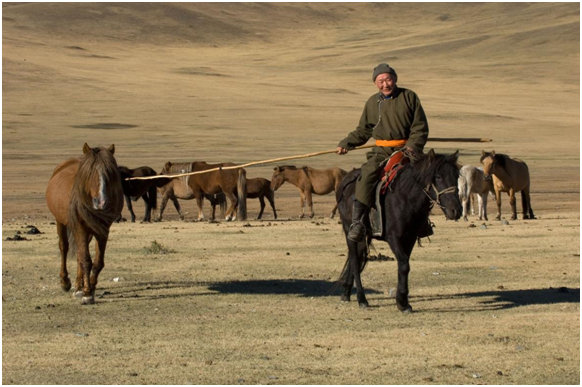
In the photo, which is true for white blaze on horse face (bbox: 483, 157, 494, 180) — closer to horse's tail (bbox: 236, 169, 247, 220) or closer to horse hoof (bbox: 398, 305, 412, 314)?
horse's tail (bbox: 236, 169, 247, 220)

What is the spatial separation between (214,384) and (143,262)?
7.27 meters

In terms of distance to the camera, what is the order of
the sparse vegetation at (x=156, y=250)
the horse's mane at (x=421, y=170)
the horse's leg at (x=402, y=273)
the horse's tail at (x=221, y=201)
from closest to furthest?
the horse's mane at (x=421, y=170)
the horse's leg at (x=402, y=273)
the sparse vegetation at (x=156, y=250)
the horse's tail at (x=221, y=201)

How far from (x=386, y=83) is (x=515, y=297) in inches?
112

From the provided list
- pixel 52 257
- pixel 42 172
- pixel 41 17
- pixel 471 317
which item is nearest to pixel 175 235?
pixel 52 257

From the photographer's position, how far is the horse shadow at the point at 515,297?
1043cm

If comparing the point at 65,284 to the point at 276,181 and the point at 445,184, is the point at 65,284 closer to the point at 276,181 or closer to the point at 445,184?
the point at 445,184

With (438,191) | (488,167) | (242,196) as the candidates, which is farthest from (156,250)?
(488,167)

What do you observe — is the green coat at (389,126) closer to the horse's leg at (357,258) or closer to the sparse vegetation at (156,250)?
the horse's leg at (357,258)

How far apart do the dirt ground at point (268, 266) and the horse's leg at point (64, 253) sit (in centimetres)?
27

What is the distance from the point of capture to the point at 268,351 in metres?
8.22

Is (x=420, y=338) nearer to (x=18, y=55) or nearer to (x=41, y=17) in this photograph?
(x=18, y=55)

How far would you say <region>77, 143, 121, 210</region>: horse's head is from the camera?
34.1 ft

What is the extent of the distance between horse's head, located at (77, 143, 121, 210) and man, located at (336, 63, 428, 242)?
7.96ft

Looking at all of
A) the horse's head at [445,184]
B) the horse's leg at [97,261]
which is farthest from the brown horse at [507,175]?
the horse's leg at [97,261]
